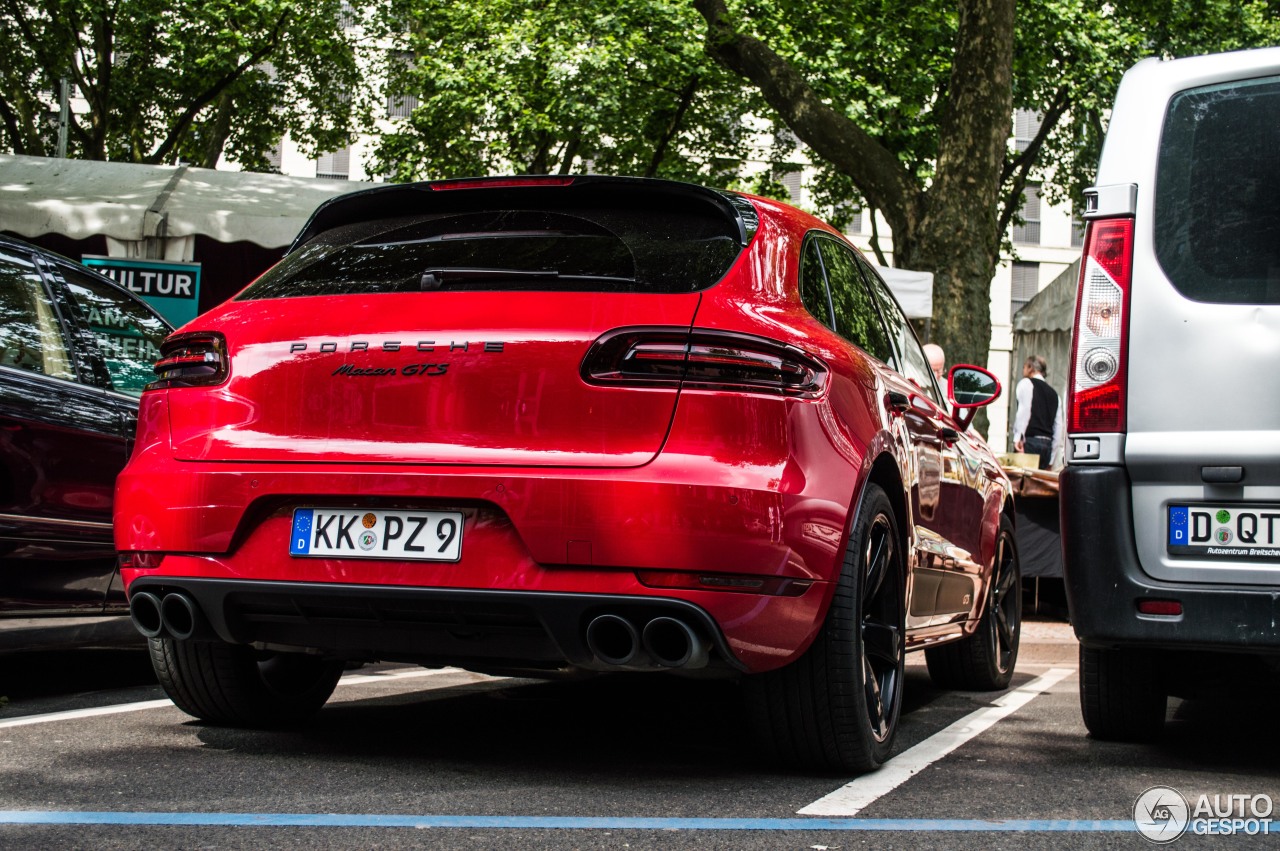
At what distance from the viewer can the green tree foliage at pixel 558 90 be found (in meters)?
24.9

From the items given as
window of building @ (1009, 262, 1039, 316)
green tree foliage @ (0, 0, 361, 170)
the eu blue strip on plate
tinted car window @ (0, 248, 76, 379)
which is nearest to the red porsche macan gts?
the eu blue strip on plate

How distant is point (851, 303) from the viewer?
A: 4.86 m

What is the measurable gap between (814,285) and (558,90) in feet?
70.9

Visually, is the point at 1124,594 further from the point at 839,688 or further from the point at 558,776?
the point at 558,776

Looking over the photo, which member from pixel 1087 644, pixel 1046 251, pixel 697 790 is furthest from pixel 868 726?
pixel 1046 251

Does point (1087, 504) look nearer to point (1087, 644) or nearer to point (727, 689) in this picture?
point (1087, 644)

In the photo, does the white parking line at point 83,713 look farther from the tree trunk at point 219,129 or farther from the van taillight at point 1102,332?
the tree trunk at point 219,129

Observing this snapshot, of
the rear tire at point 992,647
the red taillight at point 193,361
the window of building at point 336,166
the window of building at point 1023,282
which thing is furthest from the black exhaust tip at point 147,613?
the window of building at point 1023,282

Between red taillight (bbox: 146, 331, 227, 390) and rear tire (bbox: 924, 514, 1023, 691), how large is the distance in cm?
352

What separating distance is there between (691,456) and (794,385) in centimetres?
34

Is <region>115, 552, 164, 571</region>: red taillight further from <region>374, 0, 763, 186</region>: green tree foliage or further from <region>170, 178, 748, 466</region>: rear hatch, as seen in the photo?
<region>374, 0, 763, 186</region>: green tree foliage

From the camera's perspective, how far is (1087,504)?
431cm

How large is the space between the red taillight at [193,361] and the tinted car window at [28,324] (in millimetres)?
1351

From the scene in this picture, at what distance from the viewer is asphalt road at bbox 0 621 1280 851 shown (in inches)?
132
